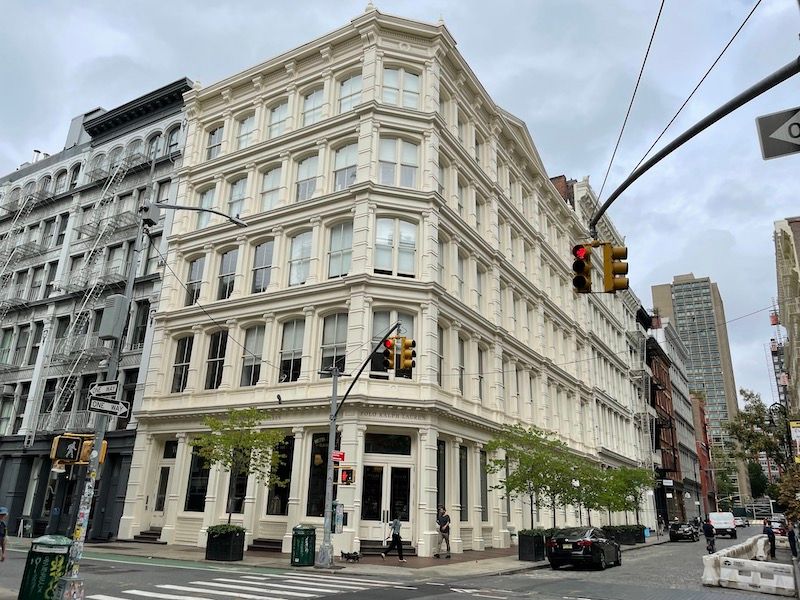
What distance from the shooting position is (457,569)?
1948 centimetres

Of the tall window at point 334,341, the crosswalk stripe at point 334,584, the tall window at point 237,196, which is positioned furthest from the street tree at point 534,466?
the tall window at point 237,196

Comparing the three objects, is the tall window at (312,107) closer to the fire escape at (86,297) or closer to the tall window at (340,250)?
the tall window at (340,250)

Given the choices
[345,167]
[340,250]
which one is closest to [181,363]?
[340,250]

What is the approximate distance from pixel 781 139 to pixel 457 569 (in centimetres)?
1694

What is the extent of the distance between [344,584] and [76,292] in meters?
30.5

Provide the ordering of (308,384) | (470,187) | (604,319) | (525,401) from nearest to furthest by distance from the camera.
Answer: (308,384) < (470,187) < (525,401) < (604,319)

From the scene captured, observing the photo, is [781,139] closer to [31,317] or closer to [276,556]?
[276,556]

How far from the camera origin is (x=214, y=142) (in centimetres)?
3525

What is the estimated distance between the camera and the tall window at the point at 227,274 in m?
30.9

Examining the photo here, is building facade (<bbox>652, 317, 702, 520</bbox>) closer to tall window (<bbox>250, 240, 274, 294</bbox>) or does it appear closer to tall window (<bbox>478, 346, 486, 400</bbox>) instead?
tall window (<bbox>478, 346, 486, 400</bbox>)

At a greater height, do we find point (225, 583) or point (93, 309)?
point (93, 309)

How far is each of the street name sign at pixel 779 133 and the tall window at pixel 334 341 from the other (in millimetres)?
20323

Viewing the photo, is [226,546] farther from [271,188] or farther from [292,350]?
[271,188]

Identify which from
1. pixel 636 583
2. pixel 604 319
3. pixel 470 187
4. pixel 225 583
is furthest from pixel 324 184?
pixel 604 319
